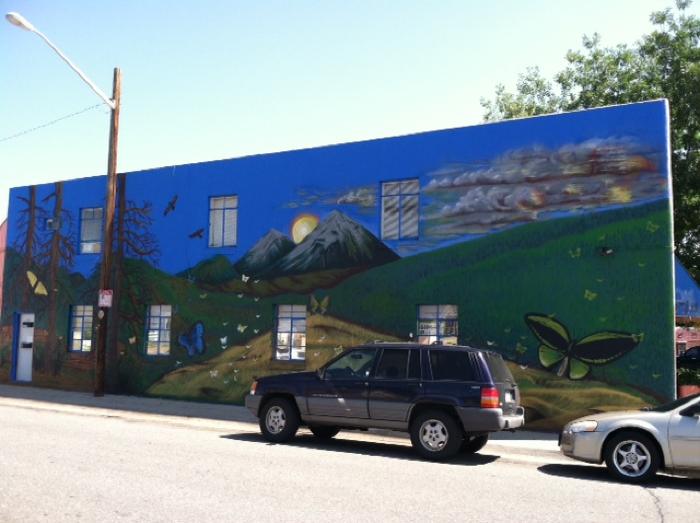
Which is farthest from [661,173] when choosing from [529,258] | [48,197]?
[48,197]

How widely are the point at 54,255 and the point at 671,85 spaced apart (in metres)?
23.5

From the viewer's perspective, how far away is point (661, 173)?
545 inches

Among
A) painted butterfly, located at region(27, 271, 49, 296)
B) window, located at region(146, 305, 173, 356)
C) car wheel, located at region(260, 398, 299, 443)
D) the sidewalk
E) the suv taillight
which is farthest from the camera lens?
painted butterfly, located at region(27, 271, 49, 296)

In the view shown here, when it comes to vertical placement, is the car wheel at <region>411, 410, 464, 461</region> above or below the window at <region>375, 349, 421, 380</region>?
below

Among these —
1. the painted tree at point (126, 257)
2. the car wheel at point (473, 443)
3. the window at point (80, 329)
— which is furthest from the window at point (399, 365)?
the window at point (80, 329)

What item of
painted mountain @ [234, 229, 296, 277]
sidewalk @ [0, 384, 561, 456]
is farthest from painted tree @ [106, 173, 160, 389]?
painted mountain @ [234, 229, 296, 277]

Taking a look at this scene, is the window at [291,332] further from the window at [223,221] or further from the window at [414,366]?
the window at [414,366]

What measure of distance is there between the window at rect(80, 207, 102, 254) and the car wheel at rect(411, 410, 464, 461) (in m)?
13.7

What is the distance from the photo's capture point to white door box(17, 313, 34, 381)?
2252 centimetres

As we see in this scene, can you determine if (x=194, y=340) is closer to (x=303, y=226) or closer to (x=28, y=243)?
(x=303, y=226)

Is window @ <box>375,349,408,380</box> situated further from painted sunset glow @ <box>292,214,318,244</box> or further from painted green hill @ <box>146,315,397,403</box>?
painted sunset glow @ <box>292,214,318,244</box>

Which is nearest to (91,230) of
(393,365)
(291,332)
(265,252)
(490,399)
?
(265,252)

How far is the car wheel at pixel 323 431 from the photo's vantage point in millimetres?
12484

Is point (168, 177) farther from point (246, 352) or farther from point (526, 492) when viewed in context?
point (526, 492)
